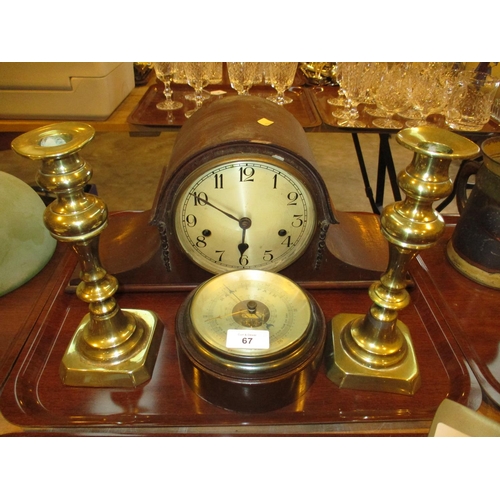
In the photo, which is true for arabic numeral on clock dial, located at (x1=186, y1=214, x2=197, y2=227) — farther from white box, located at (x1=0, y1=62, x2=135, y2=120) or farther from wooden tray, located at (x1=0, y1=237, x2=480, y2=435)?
white box, located at (x1=0, y1=62, x2=135, y2=120)

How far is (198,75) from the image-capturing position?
1887mm

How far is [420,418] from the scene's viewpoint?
30.0 inches

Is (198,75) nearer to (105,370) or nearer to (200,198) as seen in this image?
(200,198)

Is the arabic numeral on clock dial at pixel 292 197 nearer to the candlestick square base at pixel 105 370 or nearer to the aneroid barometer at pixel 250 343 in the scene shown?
the aneroid barometer at pixel 250 343

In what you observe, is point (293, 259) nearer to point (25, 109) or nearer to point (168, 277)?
point (168, 277)

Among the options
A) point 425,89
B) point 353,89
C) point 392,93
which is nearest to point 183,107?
point 353,89

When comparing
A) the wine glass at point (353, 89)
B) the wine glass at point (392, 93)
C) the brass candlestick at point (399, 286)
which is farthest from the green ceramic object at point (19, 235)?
the wine glass at point (392, 93)

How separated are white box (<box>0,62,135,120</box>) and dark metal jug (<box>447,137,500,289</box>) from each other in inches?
66.2

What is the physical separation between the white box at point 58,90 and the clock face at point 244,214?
4.63 feet

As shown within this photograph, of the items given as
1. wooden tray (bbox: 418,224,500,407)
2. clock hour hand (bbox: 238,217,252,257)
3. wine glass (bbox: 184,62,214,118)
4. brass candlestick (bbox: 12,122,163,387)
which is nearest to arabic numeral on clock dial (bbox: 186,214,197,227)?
clock hour hand (bbox: 238,217,252,257)

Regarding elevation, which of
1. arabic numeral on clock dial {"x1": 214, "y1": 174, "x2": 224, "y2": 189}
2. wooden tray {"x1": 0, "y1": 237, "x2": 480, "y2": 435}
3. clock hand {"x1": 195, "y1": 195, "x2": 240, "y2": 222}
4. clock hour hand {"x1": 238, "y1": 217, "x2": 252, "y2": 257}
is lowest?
wooden tray {"x1": 0, "y1": 237, "x2": 480, "y2": 435}

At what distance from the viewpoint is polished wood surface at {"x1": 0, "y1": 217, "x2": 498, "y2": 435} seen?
2.47 ft

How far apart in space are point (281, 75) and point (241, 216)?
1217 millimetres

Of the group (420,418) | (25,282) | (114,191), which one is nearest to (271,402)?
(420,418)
